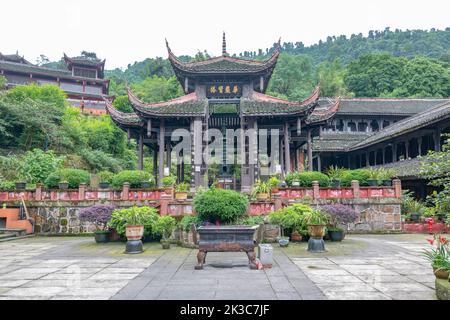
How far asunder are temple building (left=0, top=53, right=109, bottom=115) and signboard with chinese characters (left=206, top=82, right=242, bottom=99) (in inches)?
1155

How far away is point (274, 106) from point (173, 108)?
5907mm

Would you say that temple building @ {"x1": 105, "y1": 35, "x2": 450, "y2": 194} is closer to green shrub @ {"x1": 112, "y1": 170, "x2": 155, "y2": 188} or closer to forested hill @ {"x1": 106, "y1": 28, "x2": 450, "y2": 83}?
green shrub @ {"x1": 112, "y1": 170, "x2": 155, "y2": 188}

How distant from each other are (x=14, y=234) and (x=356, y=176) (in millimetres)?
15565

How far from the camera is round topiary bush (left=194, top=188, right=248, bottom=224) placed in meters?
11.4

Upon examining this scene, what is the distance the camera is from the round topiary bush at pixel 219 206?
11.4 metres

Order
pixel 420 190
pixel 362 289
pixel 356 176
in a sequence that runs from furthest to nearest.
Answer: pixel 420 190 → pixel 356 176 → pixel 362 289

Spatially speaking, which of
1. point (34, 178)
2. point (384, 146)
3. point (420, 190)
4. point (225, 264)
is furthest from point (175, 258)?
point (384, 146)

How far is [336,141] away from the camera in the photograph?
3119 cm

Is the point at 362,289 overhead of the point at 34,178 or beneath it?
beneath

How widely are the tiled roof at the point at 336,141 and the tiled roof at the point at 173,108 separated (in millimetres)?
12421

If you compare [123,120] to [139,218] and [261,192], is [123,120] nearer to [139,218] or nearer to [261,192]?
[261,192]

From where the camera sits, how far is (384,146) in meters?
26.2

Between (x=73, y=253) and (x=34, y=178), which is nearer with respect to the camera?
(x=73, y=253)

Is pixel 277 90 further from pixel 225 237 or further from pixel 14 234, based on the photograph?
pixel 225 237
